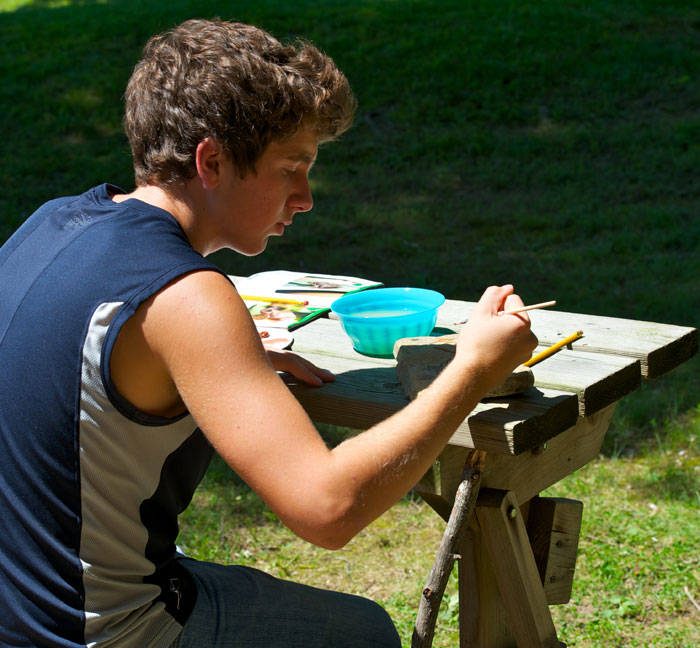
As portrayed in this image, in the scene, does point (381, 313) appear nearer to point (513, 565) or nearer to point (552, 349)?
point (552, 349)

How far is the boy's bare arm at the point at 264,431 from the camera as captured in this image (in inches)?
41.6

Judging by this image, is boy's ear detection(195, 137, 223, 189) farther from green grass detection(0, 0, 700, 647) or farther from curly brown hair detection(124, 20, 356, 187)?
green grass detection(0, 0, 700, 647)

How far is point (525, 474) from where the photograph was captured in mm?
1584

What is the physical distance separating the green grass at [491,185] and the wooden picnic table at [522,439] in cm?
75

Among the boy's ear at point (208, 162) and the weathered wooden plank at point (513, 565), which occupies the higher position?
the boy's ear at point (208, 162)

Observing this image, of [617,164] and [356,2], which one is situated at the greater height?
[356,2]

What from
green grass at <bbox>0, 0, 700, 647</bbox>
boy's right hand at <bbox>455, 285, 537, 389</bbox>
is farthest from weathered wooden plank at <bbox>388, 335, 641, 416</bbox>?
green grass at <bbox>0, 0, 700, 647</bbox>

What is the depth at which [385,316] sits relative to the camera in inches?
66.6

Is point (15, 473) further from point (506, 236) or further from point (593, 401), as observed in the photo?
point (506, 236)

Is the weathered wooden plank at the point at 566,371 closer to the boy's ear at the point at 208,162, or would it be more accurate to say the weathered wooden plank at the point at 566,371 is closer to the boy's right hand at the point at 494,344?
the boy's right hand at the point at 494,344

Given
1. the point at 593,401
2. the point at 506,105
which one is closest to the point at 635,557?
the point at 593,401

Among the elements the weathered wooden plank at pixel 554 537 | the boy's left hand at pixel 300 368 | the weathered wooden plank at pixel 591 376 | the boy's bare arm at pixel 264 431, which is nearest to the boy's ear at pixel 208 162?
the boy's bare arm at pixel 264 431

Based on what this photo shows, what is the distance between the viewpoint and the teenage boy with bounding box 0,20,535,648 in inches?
42.4

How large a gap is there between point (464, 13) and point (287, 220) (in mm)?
8055
